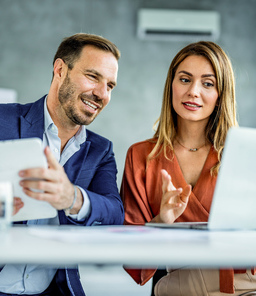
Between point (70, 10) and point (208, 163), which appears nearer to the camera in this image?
point (208, 163)

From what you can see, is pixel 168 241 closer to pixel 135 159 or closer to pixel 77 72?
pixel 135 159

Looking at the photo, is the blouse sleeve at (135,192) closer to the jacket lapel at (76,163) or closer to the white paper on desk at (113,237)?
the jacket lapel at (76,163)

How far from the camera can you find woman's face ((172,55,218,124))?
1.93 m

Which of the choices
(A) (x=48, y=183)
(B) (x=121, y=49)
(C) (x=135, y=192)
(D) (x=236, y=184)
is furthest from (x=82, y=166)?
(B) (x=121, y=49)

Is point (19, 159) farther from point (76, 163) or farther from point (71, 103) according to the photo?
point (71, 103)

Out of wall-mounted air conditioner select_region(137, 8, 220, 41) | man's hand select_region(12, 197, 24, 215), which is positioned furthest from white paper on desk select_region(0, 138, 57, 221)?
wall-mounted air conditioner select_region(137, 8, 220, 41)

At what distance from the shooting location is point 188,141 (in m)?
2.02

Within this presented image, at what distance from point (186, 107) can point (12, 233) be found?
115cm

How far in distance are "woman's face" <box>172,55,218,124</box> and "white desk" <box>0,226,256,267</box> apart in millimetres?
1040

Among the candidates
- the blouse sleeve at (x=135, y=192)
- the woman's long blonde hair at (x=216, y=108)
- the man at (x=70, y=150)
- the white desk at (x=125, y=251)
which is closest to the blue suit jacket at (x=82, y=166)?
the man at (x=70, y=150)

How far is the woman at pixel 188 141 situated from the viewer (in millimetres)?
1775

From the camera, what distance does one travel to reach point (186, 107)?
6.40 feet

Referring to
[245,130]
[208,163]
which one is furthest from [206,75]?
[245,130]

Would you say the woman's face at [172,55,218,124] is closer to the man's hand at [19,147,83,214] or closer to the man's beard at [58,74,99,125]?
the man's beard at [58,74,99,125]
